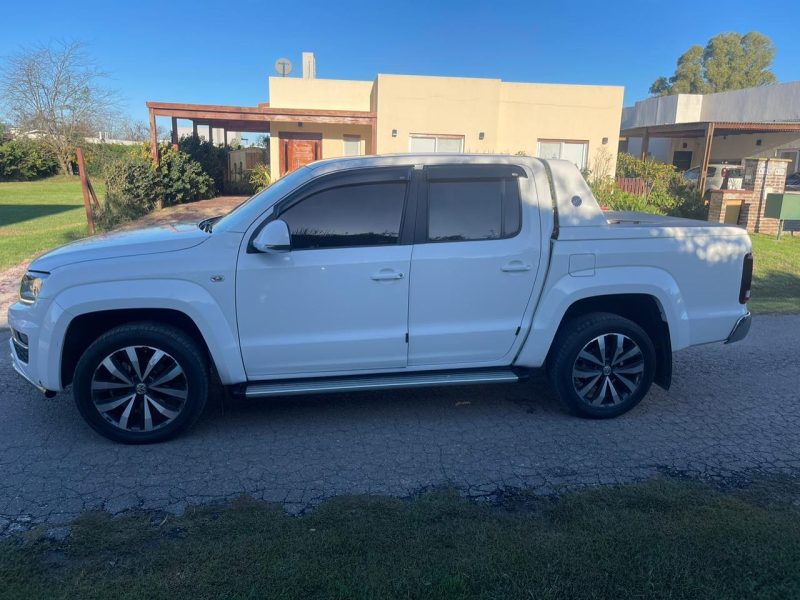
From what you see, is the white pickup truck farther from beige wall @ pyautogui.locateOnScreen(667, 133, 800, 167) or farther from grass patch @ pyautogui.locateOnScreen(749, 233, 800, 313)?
beige wall @ pyautogui.locateOnScreen(667, 133, 800, 167)

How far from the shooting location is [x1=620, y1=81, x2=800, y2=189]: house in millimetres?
27750

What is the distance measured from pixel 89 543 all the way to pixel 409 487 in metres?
1.72

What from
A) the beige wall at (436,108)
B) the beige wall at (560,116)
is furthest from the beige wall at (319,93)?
the beige wall at (560,116)

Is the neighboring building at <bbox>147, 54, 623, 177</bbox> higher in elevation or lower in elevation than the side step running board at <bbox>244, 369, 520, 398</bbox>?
higher

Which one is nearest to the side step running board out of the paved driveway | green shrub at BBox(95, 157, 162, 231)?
the paved driveway

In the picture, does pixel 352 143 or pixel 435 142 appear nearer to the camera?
pixel 435 142

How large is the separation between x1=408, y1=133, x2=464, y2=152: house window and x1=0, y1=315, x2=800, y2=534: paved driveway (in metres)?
16.7

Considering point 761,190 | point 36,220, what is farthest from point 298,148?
point 761,190

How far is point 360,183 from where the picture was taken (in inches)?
178

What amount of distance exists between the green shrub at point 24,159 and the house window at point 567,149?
1172 inches

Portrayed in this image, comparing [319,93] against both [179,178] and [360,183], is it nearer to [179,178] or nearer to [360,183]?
[179,178]

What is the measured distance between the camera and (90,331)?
14.5 feet

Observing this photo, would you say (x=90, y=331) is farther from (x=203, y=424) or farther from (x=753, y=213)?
(x=753, y=213)

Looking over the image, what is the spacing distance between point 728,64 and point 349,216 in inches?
3280
